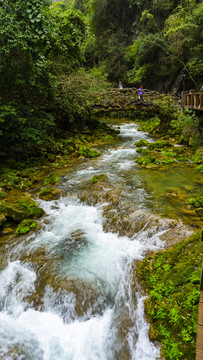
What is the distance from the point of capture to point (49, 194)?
8.52 meters

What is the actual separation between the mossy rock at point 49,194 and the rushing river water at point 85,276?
0.93ft

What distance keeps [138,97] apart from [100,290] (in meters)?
16.0

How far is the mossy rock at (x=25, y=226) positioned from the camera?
6.48m

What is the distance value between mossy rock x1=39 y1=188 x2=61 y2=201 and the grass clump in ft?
14.9

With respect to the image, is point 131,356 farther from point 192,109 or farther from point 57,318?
point 192,109

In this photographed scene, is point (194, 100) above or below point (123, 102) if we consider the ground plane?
below

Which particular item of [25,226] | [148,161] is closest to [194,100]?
[148,161]

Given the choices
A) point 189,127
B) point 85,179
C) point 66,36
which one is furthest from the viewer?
point 189,127

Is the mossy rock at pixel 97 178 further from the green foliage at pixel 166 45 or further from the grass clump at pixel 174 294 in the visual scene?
the green foliage at pixel 166 45

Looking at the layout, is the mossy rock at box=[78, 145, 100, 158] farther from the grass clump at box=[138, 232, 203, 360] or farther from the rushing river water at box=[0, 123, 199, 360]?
the grass clump at box=[138, 232, 203, 360]

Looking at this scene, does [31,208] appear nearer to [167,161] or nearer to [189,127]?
[167,161]

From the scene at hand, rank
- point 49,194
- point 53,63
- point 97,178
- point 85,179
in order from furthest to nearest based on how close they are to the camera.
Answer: point 53,63
point 85,179
point 97,178
point 49,194

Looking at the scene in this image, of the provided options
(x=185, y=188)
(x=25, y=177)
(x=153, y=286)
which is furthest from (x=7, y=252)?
(x=185, y=188)

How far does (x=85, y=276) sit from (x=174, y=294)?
2.00 m
